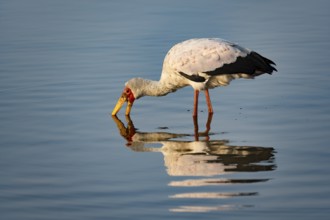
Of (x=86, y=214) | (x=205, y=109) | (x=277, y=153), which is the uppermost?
(x=205, y=109)

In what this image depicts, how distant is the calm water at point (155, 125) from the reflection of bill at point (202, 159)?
18mm

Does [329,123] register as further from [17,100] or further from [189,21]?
[189,21]

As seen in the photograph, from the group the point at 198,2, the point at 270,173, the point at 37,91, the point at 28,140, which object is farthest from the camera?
the point at 198,2

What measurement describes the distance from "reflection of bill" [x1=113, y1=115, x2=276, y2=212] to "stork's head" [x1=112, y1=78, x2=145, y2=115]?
35.8 inches

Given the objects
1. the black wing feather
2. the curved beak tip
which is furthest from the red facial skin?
the black wing feather

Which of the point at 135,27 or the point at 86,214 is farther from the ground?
the point at 135,27

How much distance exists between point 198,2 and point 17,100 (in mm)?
8830

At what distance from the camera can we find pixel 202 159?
10.5m

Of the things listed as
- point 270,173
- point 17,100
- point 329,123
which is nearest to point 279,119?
point 329,123

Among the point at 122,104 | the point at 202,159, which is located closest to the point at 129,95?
the point at 122,104

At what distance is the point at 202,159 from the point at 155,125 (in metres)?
1.82

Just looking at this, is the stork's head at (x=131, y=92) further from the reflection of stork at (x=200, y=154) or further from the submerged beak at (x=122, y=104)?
the reflection of stork at (x=200, y=154)

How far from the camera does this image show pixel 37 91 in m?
14.1

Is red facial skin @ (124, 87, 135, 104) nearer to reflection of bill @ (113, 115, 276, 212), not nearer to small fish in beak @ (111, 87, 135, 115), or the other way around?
small fish in beak @ (111, 87, 135, 115)
